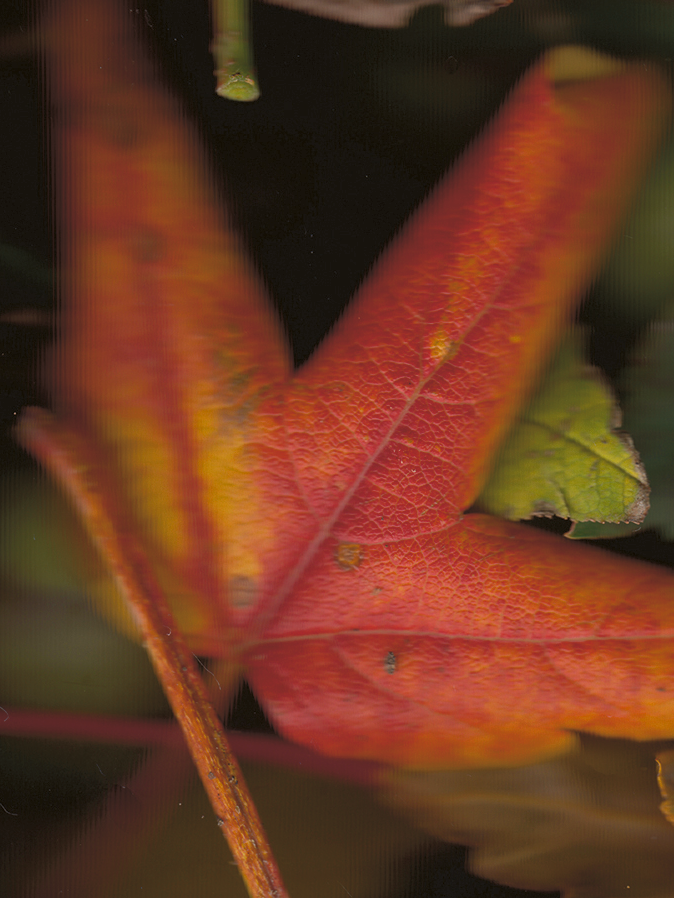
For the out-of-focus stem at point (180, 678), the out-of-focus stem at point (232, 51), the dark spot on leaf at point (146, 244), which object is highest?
the out-of-focus stem at point (232, 51)

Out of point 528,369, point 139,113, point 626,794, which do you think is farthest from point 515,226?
point 626,794

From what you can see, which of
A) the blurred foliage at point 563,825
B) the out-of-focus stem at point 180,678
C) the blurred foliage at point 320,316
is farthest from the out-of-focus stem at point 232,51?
the blurred foliage at point 563,825

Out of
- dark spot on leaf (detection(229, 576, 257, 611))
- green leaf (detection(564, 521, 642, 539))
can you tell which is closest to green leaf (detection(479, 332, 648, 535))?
green leaf (detection(564, 521, 642, 539))

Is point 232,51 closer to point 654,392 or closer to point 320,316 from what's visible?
point 320,316

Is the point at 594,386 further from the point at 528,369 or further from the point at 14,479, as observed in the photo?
the point at 14,479

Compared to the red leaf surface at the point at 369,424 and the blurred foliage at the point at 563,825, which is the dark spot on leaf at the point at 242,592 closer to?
the red leaf surface at the point at 369,424

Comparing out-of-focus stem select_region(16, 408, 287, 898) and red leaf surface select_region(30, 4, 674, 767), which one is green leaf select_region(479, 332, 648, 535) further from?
out-of-focus stem select_region(16, 408, 287, 898)
